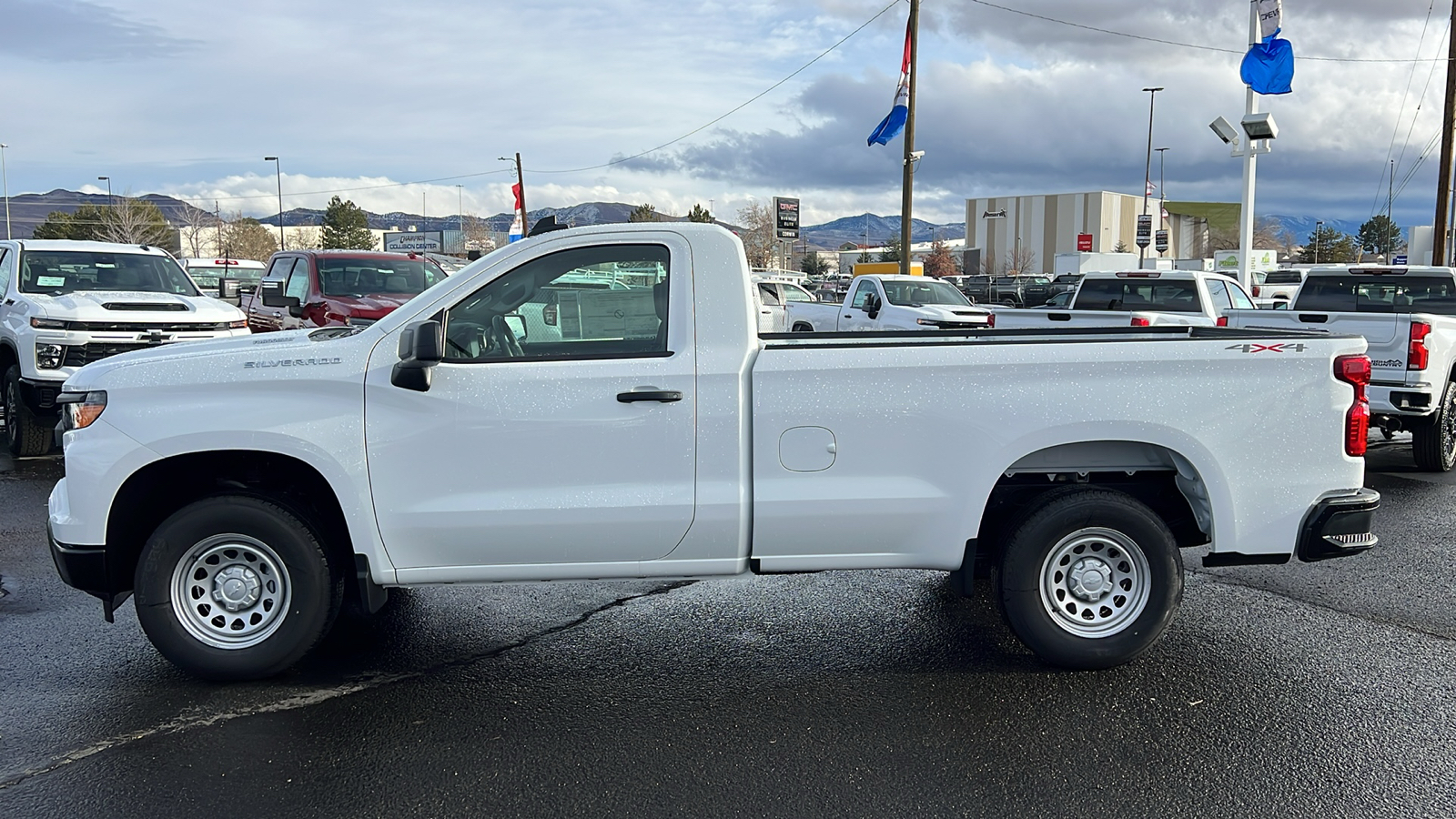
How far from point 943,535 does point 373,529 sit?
2438mm

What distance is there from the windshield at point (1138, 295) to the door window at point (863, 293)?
6.15 meters

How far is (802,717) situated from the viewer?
4355 millimetres

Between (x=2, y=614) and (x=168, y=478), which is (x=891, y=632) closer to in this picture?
(x=168, y=478)

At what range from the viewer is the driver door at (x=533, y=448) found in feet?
14.7

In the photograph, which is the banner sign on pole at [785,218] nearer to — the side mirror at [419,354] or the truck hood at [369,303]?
the truck hood at [369,303]

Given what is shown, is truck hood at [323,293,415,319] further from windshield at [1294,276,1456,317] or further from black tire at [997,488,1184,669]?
windshield at [1294,276,1456,317]

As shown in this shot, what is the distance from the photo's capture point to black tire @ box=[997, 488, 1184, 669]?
15.5 feet

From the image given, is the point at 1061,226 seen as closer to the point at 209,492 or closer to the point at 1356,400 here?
the point at 1356,400

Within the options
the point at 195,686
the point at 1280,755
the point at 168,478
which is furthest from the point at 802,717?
the point at 168,478

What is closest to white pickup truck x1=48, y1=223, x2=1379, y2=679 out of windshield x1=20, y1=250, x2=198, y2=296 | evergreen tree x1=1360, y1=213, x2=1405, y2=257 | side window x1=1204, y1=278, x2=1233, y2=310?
windshield x1=20, y1=250, x2=198, y2=296

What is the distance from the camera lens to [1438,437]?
382 inches

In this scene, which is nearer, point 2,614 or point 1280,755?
point 1280,755

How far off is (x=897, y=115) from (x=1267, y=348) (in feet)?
67.3

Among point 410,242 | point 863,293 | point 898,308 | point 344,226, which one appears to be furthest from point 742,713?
point 410,242
